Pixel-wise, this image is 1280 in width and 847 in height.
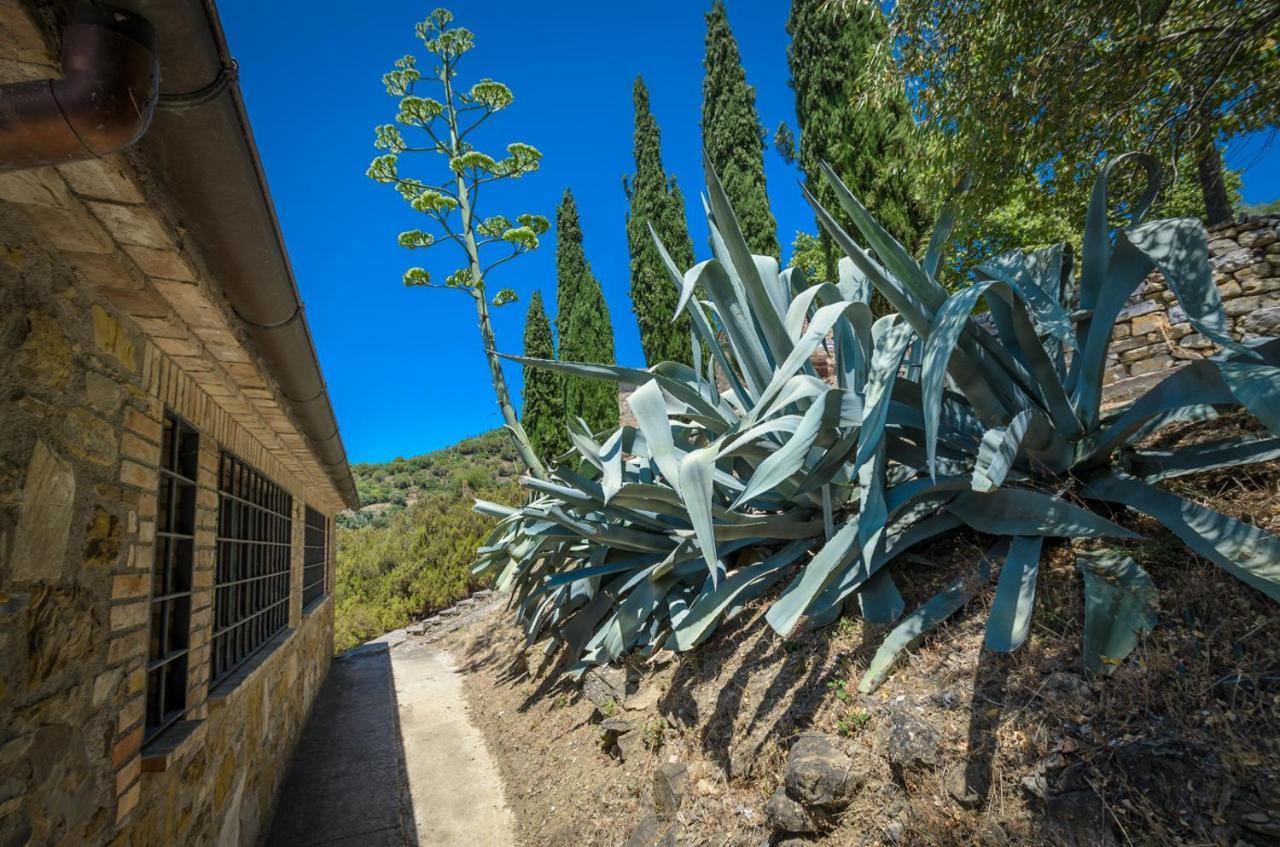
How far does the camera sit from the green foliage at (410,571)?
36.3ft

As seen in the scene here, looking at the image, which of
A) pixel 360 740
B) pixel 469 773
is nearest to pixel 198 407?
pixel 469 773

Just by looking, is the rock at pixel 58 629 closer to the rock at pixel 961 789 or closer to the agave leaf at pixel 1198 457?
the rock at pixel 961 789

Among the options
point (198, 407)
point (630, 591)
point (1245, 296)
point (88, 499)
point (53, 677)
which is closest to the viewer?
point (53, 677)

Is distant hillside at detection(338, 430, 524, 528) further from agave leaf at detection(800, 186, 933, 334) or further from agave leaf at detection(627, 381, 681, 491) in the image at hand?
agave leaf at detection(800, 186, 933, 334)

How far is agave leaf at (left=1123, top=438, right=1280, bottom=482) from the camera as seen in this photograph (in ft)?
7.01

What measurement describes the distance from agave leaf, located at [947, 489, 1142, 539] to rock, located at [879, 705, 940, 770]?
2.57ft

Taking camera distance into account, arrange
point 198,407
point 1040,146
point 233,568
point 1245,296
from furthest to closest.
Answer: point 1040,146
point 1245,296
point 233,568
point 198,407

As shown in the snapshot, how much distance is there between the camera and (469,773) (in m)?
4.14

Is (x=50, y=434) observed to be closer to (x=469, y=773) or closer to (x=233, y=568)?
(x=233, y=568)

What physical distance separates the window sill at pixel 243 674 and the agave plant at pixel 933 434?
198cm

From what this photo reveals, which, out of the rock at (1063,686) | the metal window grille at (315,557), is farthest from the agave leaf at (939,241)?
the metal window grille at (315,557)

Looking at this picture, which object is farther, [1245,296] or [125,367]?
[1245,296]

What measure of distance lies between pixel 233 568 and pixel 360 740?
2.25m

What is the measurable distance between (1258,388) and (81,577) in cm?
323
